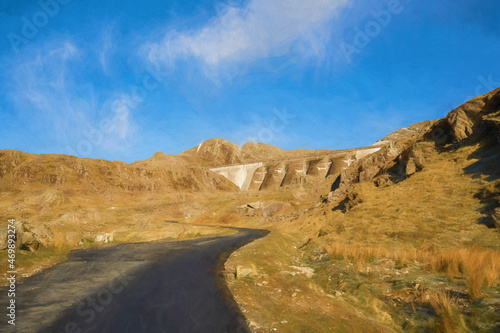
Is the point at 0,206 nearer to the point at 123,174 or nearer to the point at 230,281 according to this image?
the point at 123,174

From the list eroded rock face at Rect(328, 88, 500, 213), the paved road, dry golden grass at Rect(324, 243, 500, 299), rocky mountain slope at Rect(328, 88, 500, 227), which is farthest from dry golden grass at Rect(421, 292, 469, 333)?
eroded rock face at Rect(328, 88, 500, 213)

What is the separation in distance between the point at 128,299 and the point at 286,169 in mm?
111431

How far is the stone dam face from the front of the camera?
337ft

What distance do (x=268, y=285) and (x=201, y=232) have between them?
23.3 m

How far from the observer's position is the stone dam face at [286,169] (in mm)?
102750

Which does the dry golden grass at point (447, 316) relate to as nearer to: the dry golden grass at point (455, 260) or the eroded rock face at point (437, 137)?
the dry golden grass at point (455, 260)

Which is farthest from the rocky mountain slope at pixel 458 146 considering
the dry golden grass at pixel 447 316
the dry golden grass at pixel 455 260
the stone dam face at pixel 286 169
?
the stone dam face at pixel 286 169

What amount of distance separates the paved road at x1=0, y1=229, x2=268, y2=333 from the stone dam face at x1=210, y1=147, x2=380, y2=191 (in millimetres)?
80691

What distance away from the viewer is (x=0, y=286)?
1005cm

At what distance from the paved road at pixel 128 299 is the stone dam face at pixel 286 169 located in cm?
8069

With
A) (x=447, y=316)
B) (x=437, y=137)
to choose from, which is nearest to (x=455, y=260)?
(x=447, y=316)

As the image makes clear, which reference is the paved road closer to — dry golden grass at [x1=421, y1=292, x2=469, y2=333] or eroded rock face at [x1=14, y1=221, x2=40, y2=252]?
eroded rock face at [x1=14, y1=221, x2=40, y2=252]

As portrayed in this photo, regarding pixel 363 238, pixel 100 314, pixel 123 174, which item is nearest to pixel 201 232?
pixel 363 238

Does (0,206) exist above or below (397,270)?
above
